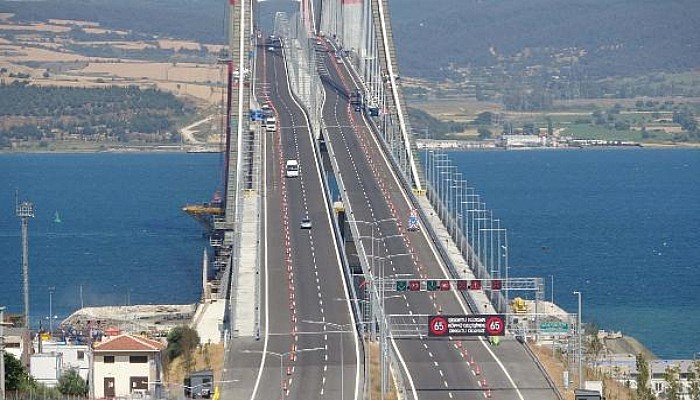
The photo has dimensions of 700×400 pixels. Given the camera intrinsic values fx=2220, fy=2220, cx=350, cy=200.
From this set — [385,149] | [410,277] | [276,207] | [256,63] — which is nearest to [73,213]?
[256,63]

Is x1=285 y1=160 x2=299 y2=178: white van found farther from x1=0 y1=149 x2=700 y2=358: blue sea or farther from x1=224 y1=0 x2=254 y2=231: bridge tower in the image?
x1=0 y1=149 x2=700 y2=358: blue sea

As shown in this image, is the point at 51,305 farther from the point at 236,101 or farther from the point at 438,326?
the point at 438,326

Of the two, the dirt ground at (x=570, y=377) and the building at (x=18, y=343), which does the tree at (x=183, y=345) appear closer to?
the building at (x=18, y=343)

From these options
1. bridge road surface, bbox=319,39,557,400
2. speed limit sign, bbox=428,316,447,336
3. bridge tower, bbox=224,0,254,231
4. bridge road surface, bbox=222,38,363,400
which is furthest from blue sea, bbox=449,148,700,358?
speed limit sign, bbox=428,316,447,336

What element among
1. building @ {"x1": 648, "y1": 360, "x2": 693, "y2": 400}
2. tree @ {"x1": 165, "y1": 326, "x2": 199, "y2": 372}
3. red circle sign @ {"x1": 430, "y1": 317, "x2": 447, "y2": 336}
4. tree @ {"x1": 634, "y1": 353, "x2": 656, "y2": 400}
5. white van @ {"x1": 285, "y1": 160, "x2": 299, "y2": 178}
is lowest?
building @ {"x1": 648, "y1": 360, "x2": 693, "y2": 400}

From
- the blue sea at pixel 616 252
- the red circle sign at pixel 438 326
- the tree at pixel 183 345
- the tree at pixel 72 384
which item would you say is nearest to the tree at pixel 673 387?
the red circle sign at pixel 438 326

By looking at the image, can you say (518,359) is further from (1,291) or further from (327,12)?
(327,12)
